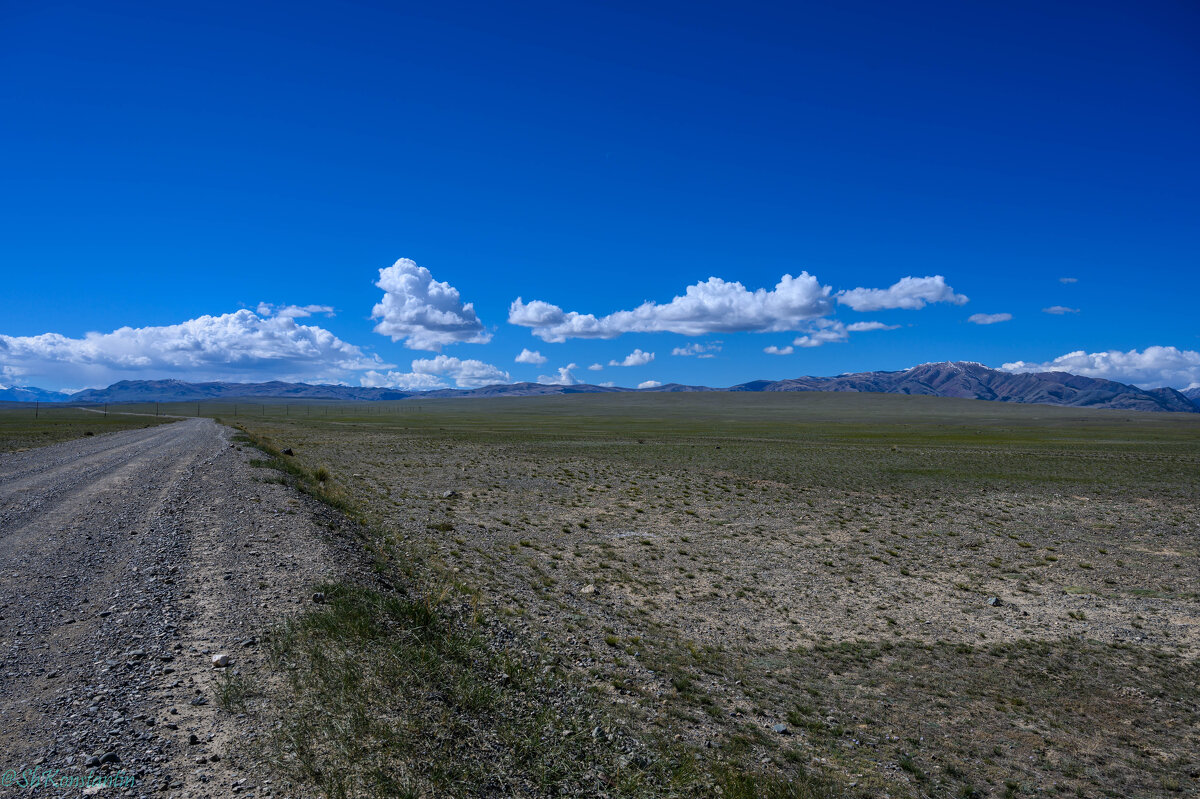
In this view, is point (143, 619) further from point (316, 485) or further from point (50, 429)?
point (50, 429)

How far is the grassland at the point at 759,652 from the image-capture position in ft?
20.9

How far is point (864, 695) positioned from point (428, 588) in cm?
849

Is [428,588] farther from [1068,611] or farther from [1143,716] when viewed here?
[1068,611]

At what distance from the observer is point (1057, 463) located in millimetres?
43719

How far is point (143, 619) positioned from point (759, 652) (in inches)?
400

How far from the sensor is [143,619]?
27.2ft

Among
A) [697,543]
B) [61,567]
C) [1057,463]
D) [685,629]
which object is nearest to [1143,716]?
[685,629]

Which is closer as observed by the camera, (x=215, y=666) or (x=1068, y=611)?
(x=215, y=666)

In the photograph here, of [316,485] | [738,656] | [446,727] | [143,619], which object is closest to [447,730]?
[446,727]

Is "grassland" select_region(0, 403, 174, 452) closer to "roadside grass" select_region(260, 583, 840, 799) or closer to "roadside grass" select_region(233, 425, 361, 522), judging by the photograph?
"roadside grass" select_region(233, 425, 361, 522)

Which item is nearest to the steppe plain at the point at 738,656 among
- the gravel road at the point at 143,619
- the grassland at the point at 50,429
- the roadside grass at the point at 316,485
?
the roadside grass at the point at 316,485

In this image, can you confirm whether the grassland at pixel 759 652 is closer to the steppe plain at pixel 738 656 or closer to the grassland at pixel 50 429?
the steppe plain at pixel 738 656

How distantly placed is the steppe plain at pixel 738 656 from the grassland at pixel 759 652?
5cm

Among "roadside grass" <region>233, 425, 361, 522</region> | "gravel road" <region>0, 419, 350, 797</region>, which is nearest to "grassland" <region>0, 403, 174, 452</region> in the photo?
"roadside grass" <region>233, 425, 361, 522</region>
